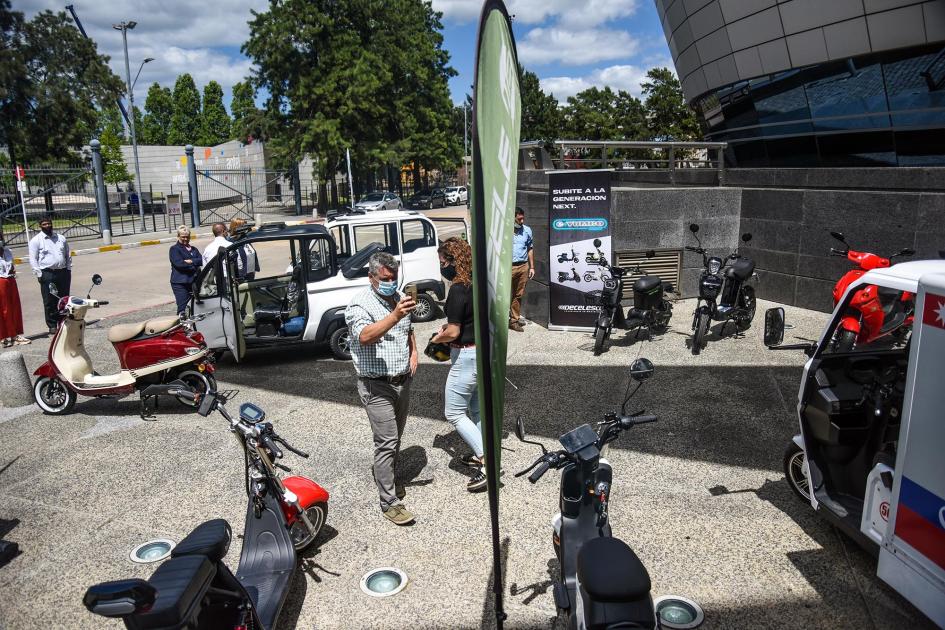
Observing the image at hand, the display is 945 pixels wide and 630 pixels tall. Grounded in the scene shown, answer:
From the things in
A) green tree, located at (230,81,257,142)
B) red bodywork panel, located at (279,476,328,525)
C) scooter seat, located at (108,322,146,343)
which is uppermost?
green tree, located at (230,81,257,142)

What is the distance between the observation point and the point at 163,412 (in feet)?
24.4

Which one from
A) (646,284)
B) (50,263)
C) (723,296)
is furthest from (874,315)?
(50,263)

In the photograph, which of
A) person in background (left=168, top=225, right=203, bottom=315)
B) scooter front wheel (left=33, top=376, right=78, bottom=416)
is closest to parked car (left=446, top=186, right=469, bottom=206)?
person in background (left=168, top=225, right=203, bottom=315)

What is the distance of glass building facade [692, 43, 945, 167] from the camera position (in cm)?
1157

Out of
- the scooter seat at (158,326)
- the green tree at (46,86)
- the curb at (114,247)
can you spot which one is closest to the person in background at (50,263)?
the scooter seat at (158,326)

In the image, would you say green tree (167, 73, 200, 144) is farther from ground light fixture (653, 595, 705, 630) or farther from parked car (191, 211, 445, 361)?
ground light fixture (653, 595, 705, 630)

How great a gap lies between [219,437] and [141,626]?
4328 mm

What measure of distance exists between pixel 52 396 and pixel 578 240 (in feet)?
23.2

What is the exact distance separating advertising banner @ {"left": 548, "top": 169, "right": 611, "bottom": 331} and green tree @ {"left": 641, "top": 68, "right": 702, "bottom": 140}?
2989 cm

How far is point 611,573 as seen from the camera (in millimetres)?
2662

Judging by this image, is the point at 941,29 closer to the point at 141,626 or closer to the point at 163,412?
the point at 163,412

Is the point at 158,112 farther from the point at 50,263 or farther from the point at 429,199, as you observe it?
the point at 50,263

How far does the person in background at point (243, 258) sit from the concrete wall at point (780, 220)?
452cm

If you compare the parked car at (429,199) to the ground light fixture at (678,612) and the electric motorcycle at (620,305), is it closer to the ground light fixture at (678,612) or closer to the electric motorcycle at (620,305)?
the electric motorcycle at (620,305)
